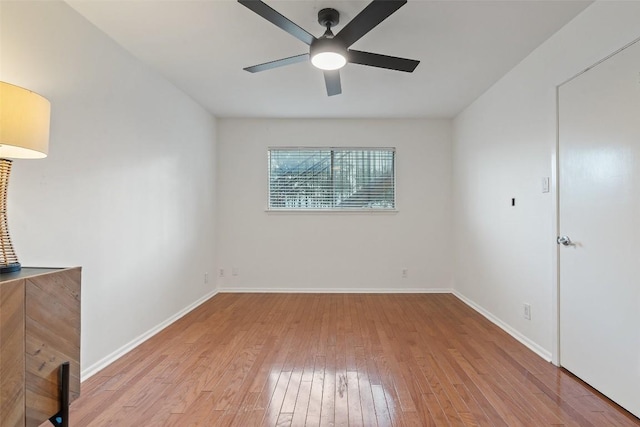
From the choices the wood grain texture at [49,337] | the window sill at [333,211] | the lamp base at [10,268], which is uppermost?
the window sill at [333,211]

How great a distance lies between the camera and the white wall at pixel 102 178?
1786 mm

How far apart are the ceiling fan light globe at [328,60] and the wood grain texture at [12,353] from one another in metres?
1.84

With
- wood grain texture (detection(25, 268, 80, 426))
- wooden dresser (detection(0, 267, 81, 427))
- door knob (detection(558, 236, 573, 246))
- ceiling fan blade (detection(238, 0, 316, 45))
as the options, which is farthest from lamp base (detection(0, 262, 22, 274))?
door knob (detection(558, 236, 573, 246))

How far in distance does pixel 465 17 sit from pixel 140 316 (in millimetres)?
3389

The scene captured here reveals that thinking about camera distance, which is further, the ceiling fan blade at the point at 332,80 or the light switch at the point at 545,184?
the light switch at the point at 545,184

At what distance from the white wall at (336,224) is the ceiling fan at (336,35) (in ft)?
7.22

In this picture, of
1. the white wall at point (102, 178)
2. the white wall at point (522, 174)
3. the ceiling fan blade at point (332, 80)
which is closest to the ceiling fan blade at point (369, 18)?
the ceiling fan blade at point (332, 80)

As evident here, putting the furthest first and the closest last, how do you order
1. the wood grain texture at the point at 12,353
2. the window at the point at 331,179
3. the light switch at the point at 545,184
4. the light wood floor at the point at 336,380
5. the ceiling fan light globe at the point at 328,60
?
1. the window at the point at 331,179
2. the light switch at the point at 545,184
3. the ceiling fan light globe at the point at 328,60
4. the light wood floor at the point at 336,380
5. the wood grain texture at the point at 12,353

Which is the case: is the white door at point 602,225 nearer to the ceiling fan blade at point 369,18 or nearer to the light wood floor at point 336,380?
the light wood floor at point 336,380

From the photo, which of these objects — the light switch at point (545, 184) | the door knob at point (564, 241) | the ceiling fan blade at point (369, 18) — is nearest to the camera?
the ceiling fan blade at point (369, 18)

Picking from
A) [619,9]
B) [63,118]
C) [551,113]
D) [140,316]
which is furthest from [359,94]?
[140,316]

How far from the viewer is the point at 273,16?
1.68m

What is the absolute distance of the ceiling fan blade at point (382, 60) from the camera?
6.72 ft

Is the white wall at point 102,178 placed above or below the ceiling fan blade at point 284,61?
below
